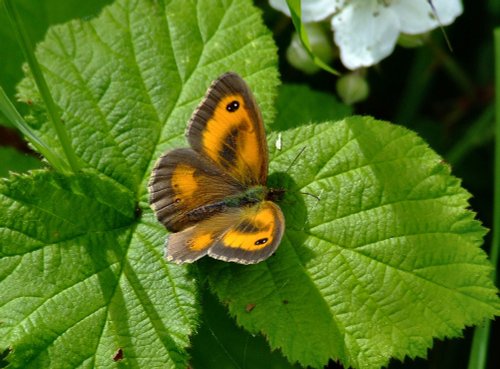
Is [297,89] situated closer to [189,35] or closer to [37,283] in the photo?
[189,35]

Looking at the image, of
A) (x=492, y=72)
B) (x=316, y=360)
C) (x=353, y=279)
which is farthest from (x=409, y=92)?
(x=316, y=360)

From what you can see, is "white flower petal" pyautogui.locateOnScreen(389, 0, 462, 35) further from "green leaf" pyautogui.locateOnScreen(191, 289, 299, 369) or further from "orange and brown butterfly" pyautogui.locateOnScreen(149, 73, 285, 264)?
"green leaf" pyautogui.locateOnScreen(191, 289, 299, 369)

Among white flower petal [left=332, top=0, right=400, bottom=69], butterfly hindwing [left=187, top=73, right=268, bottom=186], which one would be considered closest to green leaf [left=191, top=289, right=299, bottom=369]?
butterfly hindwing [left=187, top=73, right=268, bottom=186]

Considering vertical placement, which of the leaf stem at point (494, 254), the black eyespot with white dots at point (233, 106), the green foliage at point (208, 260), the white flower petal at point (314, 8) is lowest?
the leaf stem at point (494, 254)

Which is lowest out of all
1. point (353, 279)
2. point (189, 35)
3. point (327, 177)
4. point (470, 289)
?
point (470, 289)

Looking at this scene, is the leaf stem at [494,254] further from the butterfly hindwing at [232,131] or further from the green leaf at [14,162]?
the green leaf at [14,162]

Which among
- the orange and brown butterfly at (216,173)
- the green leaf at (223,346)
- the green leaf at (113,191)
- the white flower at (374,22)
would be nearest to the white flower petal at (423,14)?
the white flower at (374,22)
